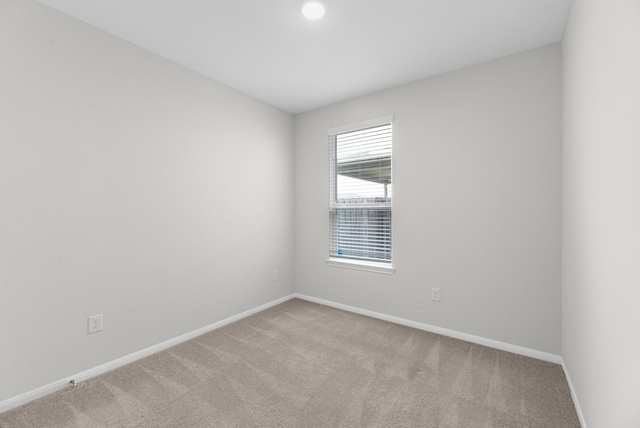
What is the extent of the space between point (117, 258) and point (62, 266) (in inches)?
12.9

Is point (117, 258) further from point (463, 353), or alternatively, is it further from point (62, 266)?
point (463, 353)

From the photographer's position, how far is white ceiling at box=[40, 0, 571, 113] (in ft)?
6.19

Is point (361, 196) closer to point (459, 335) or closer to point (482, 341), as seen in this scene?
point (459, 335)

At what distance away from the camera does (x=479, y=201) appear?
2578 mm

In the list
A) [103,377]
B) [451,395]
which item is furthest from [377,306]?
[103,377]

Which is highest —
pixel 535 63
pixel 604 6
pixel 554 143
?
pixel 535 63

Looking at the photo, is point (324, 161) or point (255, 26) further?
point (324, 161)

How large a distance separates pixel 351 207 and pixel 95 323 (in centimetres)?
264

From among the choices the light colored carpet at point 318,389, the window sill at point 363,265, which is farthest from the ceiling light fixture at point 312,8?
the light colored carpet at point 318,389

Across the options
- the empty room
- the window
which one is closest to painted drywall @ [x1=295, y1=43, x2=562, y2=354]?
the empty room

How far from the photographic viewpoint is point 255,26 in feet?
6.84

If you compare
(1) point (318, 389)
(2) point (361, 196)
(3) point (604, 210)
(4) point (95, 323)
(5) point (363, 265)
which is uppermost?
(2) point (361, 196)

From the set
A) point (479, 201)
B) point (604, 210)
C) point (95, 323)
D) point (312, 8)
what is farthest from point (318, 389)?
point (312, 8)

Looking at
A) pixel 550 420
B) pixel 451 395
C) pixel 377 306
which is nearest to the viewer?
pixel 550 420
